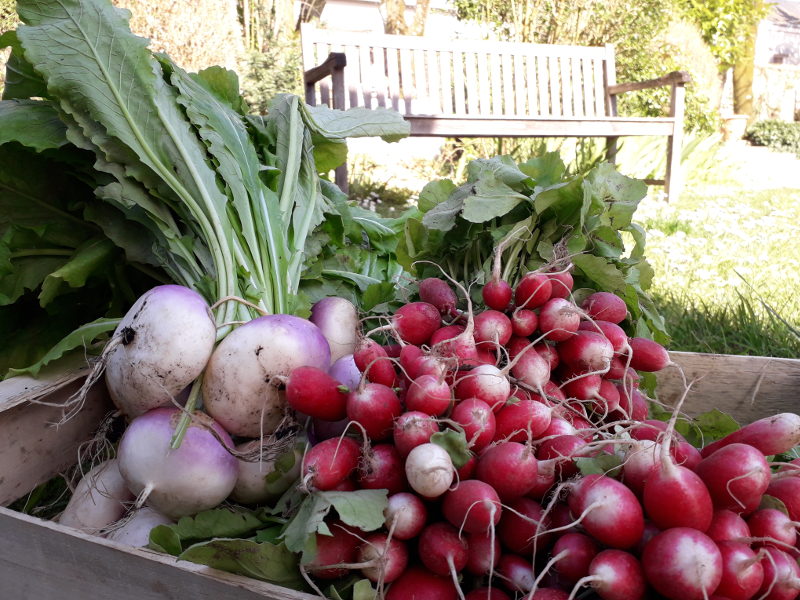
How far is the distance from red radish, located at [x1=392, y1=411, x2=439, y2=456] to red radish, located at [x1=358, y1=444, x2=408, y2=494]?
0.11 ft

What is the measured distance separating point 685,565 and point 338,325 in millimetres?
978

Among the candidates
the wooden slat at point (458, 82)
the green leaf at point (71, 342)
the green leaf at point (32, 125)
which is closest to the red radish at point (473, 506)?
the green leaf at point (71, 342)

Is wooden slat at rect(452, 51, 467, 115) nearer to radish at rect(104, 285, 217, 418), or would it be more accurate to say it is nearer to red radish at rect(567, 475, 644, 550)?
radish at rect(104, 285, 217, 418)

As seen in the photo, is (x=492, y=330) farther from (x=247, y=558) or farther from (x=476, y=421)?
(x=247, y=558)

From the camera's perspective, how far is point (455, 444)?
1050 millimetres

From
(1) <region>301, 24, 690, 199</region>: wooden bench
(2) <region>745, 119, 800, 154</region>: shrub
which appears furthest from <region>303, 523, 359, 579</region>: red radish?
(2) <region>745, 119, 800, 154</region>: shrub

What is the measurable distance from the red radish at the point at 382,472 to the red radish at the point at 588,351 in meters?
0.50

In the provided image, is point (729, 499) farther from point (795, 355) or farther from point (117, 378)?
point (795, 355)

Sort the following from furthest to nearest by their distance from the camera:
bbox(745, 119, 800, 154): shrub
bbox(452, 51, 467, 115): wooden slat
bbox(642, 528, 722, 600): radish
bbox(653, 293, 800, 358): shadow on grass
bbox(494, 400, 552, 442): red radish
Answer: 1. bbox(745, 119, 800, 154): shrub
2. bbox(452, 51, 467, 115): wooden slat
3. bbox(653, 293, 800, 358): shadow on grass
4. bbox(494, 400, 552, 442): red radish
5. bbox(642, 528, 722, 600): radish

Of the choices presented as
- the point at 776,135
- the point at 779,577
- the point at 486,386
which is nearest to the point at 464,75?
the point at 486,386

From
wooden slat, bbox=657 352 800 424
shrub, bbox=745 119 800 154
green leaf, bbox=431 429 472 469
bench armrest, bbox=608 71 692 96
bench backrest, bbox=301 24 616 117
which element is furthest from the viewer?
shrub, bbox=745 119 800 154

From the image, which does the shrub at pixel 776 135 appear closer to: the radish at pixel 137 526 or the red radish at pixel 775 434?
the red radish at pixel 775 434

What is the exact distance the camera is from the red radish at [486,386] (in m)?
1.17

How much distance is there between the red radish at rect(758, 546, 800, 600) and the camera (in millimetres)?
874
